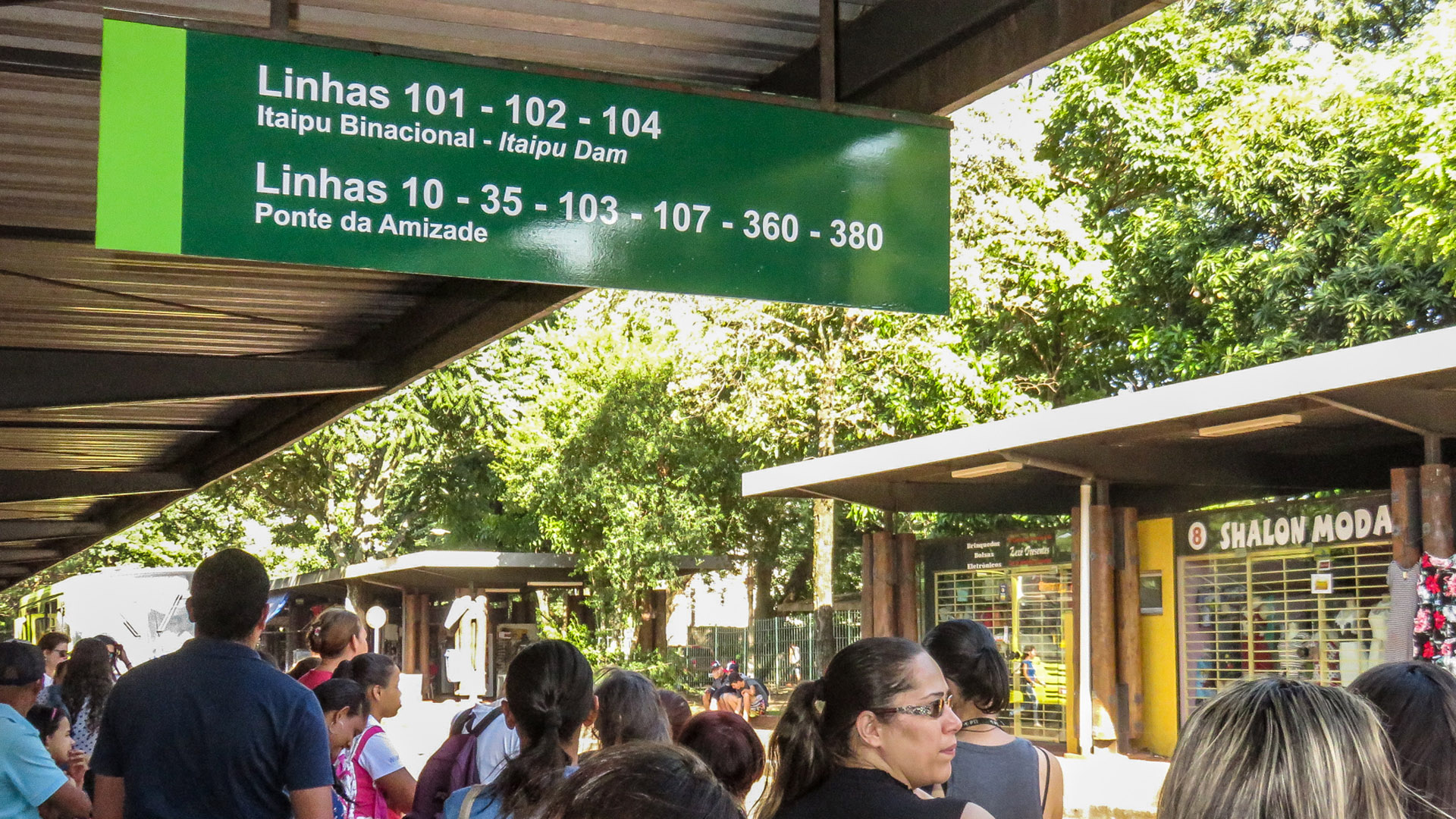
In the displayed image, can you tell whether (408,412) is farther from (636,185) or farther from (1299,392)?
(636,185)

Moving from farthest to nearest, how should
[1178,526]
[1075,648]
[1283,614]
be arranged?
[1075,648] → [1178,526] → [1283,614]

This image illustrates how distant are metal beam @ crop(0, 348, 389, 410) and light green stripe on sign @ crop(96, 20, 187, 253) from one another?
4713 mm

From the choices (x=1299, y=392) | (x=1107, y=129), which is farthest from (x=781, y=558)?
(x=1299, y=392)

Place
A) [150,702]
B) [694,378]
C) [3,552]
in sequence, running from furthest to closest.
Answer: [694,378] → [3,552] → [150,702]

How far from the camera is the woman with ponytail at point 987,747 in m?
3.98

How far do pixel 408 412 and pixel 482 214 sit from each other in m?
23.3

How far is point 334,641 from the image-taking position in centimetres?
651

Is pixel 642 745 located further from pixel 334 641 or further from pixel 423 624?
pixel 423 624

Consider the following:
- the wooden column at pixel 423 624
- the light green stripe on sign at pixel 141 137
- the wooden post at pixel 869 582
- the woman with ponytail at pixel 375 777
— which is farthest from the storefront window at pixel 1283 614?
the wooden column at pixel 423 624

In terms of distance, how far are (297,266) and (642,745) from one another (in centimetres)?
596

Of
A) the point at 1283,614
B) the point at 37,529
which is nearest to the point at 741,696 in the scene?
the point at 1283,614

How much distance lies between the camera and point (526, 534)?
120 feet

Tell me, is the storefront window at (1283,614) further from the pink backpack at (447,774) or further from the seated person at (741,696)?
the pink backpack at (447,774)

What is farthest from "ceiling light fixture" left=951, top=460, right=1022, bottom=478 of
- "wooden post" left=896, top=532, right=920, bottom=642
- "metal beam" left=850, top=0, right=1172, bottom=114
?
"metal beam" left=850, top=0, right=1172, bottom=114
